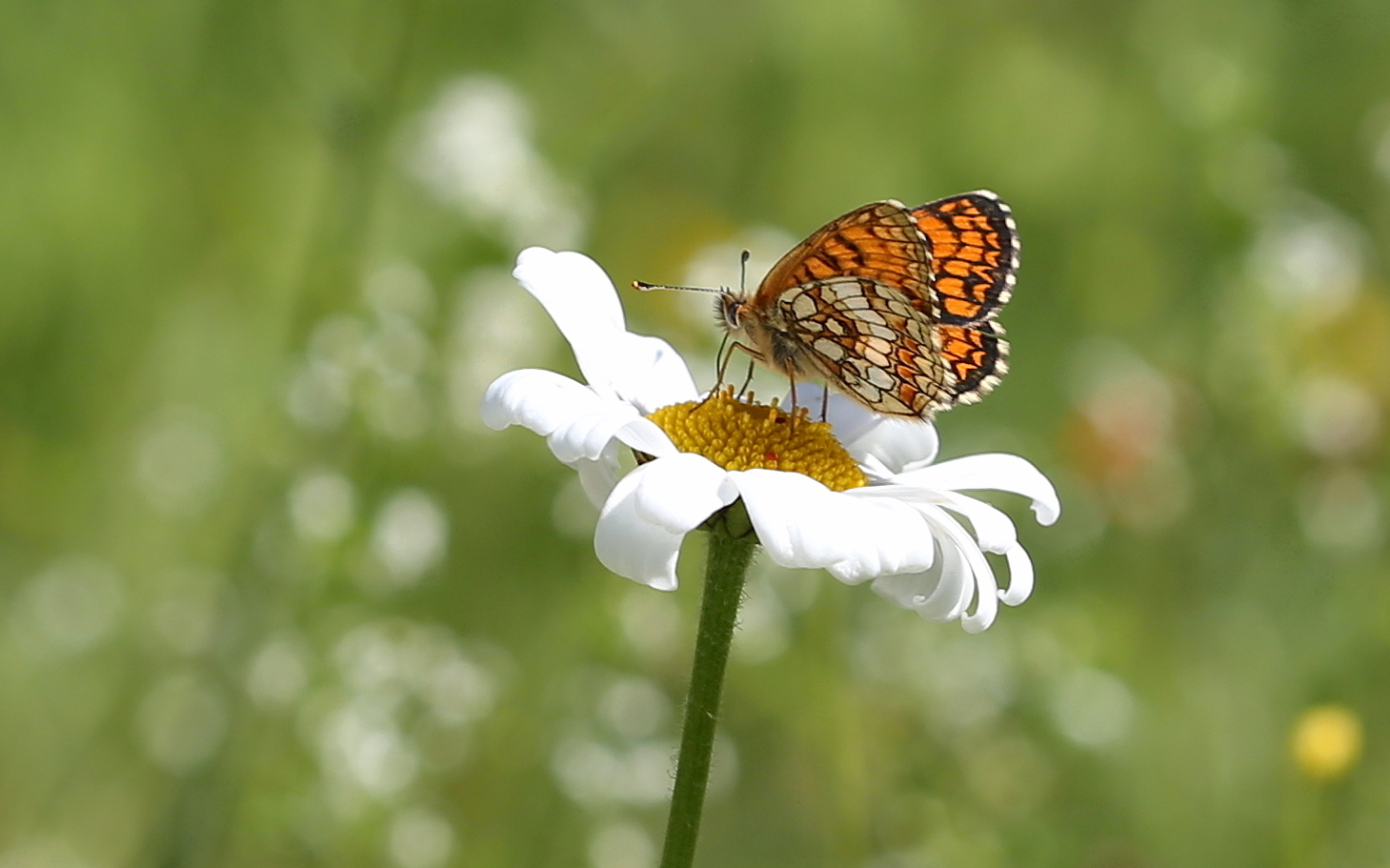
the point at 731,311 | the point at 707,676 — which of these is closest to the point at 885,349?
the point at 731,311

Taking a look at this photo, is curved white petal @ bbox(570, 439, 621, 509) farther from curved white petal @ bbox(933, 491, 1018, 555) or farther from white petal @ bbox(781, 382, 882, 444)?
white petal @ bbox(781, 382, 882, 444)

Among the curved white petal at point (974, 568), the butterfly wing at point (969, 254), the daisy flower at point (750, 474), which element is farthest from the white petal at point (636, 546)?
the butterfly wing at point (969, 254)

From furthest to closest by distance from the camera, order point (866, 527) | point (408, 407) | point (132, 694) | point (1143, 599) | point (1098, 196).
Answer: point (1098, 196) → point (1143, 599) → point (132, 694) → point (408, 407) → point (866, 527)

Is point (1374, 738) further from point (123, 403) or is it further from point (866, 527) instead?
point (123, 403)

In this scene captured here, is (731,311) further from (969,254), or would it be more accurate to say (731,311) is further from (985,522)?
(985,522)

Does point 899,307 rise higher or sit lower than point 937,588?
higher

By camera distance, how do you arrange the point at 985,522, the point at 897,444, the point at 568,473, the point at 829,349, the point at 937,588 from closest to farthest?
the point at 985,522 → the point at 937,588 → the point at 829,349 → the point at 897,444 → the point at 568,473

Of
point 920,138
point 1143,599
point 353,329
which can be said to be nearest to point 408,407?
point 353,329
